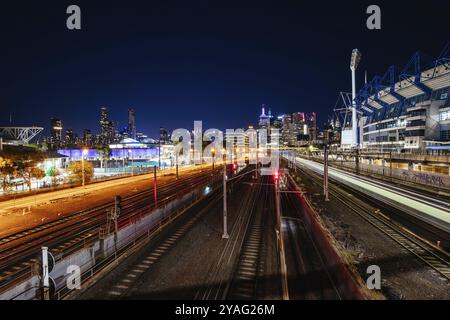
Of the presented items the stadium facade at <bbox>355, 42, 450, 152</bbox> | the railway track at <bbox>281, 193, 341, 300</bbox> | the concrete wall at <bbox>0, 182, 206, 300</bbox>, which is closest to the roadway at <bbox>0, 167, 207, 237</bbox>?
the concrete wall at <bbox>0, 182, 206, 300</bbox>

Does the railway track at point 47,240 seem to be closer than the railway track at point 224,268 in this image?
No

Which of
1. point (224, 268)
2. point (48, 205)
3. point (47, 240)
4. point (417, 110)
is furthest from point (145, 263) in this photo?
point (417, 110)

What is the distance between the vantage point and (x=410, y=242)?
18.1 meters

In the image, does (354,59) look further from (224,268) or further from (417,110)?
(224,268)

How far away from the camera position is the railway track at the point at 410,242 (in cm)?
1487

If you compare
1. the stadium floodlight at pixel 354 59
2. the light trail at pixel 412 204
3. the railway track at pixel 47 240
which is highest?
the stadium floodlight at pixel 354 59

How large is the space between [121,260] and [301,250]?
10747 millimetres

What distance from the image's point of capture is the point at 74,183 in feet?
142

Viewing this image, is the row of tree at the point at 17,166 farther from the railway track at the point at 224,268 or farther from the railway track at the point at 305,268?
the railway track at the point at 305,268

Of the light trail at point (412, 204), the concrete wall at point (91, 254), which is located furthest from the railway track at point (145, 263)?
the light trail at point (412, 204)

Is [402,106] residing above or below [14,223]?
above

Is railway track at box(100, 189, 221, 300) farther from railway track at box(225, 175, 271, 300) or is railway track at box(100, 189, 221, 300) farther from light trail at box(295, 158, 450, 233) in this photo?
light trail at box(295, 158, 450, 233)
